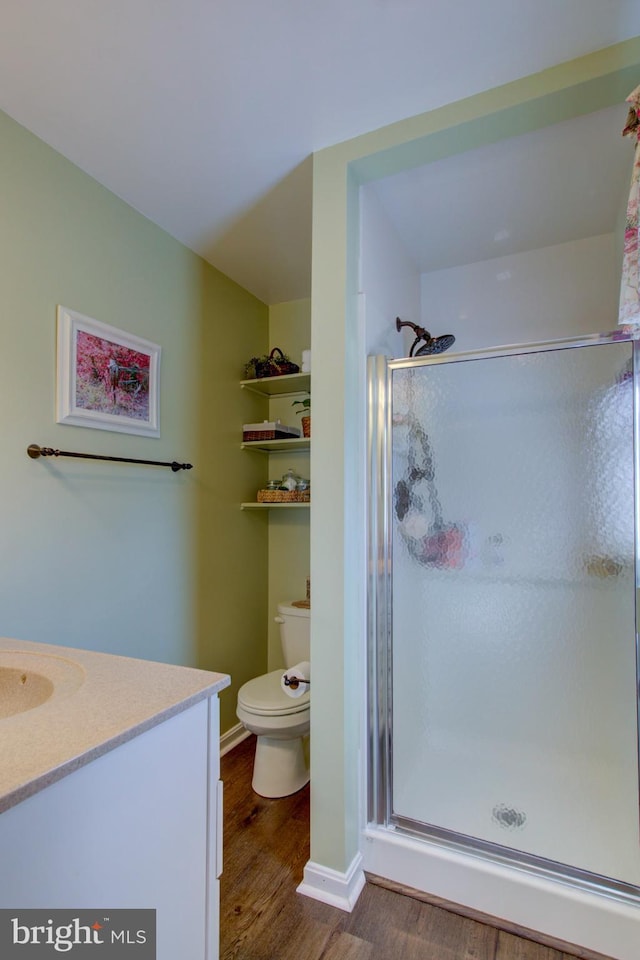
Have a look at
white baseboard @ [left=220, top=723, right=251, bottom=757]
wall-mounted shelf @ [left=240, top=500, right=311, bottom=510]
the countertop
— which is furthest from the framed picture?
white baseboard @ [left=220, top=723, right=251, bottom=757]

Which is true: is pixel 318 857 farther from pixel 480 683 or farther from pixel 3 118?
pixel 3 118

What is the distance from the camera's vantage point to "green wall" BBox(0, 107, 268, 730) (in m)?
1.50

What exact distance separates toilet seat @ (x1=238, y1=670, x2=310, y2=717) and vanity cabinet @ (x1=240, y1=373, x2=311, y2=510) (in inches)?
35.3

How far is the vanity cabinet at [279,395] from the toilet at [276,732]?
0.90m

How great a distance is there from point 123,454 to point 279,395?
3.79 ft

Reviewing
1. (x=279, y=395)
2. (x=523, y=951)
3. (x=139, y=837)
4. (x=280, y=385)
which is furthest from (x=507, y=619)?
(x=279, y=395)

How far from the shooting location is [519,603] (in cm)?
160

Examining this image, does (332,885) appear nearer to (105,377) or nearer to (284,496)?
(284,496)

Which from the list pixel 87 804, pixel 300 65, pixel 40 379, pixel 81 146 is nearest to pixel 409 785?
pixel 87 804

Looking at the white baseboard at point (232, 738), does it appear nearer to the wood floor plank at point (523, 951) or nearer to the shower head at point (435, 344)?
the wood floor plank at point (523, 951)

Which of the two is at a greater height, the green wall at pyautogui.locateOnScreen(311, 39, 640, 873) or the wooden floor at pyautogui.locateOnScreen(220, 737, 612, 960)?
the green wall at pyautogui.locateOnScreen(311, 39, 640, 873)

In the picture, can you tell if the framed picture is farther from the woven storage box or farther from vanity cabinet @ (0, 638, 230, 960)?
vanity cabinet @ (0, 638, 230, 960)

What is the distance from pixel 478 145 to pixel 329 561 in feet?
4.66

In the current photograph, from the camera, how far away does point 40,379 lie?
157cm
